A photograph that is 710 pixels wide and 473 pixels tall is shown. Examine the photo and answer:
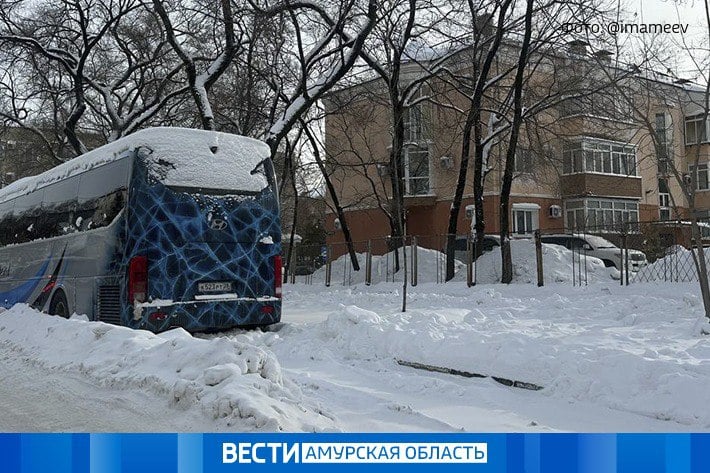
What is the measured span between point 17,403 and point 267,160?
6.42 m

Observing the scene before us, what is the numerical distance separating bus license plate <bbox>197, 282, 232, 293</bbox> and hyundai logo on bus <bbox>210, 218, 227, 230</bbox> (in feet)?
2.97

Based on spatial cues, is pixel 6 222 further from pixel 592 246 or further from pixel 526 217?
pixel 526 217

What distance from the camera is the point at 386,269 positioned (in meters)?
25.2

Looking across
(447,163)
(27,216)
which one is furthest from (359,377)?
(447,163)

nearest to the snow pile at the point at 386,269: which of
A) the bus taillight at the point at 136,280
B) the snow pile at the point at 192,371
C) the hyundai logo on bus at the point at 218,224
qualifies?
the hyundai logo on bus at the point at 218,224

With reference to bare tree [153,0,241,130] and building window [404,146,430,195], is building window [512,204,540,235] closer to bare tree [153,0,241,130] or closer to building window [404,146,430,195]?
building window [404,146,430,195]

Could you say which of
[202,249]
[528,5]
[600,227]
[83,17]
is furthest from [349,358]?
[83,17]

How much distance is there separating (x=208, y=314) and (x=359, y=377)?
12.5 ft

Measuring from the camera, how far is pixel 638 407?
6.41 metres

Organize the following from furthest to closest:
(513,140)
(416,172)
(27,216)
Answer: (416,172) < (513,140) < (27,216)

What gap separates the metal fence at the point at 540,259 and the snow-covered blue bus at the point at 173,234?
13.7 feet

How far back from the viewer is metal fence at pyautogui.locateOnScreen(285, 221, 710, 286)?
17.8 m

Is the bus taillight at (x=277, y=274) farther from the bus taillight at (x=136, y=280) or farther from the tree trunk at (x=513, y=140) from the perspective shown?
the tree trunk at (x=513, y=140)

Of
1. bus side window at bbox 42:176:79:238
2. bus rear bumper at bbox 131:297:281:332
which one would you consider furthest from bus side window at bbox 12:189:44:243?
bus rear bumper at bbox 131:297:281:332
